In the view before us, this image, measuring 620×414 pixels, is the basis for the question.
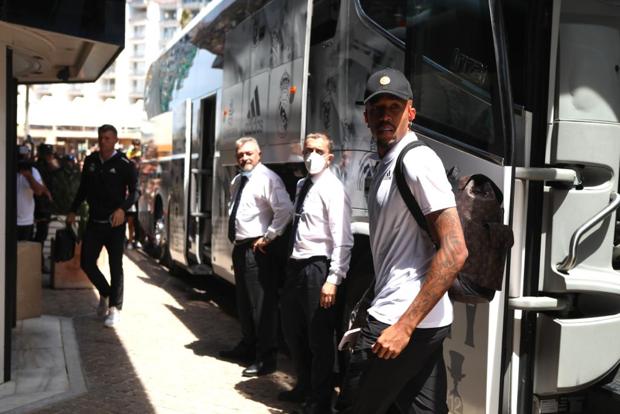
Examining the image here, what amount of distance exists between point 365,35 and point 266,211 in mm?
1835

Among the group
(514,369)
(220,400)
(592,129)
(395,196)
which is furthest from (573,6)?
(220,400)

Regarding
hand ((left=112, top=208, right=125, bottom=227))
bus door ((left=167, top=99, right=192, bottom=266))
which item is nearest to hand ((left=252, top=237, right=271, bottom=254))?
hand ((left=112, top=208, right=125, bottom=227))

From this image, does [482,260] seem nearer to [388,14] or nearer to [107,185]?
[388,14]

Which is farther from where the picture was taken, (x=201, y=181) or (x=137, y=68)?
(x=137, y=68)

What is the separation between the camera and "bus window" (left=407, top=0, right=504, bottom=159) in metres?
3.84

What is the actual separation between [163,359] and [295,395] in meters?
1.71

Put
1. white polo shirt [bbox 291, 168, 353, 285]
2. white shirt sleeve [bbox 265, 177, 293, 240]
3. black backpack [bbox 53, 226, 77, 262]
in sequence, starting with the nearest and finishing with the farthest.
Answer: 1. white polo shirt [bbox 291, 168, 353, 285]
2. white shirt sleeve [bbox 265, 177, 293, 240]
3. black backpack [bbox 53, 226, 77, 262]

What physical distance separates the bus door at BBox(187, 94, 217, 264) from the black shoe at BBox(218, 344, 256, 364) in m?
2.94

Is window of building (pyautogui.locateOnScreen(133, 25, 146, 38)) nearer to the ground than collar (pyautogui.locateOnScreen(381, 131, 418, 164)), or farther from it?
farther from it

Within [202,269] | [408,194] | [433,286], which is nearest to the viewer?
[433,286]

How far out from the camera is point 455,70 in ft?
13.4

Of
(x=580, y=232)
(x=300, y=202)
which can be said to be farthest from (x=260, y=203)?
(x=580, y=232)

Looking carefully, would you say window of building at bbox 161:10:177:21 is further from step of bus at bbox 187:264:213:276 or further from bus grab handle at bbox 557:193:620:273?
bus grab handle at bbox 557:193:620:273

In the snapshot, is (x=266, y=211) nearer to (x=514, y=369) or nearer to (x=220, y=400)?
(x=220, y=400)
